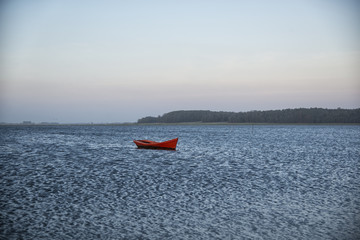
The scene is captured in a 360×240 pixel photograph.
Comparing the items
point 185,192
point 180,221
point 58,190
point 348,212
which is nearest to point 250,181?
point 185,192

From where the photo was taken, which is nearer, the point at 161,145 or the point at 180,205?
the point at 180,205

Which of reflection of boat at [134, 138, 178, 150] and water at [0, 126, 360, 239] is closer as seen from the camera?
water at [0, 126, 360, 239]

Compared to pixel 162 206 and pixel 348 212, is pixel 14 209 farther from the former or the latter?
pixel 348 212

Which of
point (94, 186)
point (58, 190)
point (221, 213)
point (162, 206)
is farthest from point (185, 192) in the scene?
point (58, 190)

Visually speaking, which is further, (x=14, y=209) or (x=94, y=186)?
(x=94, y=186)

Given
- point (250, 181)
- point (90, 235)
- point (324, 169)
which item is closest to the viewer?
point (90, 235)

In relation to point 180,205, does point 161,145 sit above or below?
above

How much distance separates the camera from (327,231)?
977cm

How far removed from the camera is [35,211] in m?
12.2

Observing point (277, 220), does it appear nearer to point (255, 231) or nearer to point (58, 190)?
point (255, 231)

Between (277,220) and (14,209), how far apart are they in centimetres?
1050

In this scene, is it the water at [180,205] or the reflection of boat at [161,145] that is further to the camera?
the reflection of boat at [161,145]

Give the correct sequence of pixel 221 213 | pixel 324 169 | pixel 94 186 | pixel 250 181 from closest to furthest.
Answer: pixel 221 213 < pixel 94 186 < pixel 250 181 < pixel 324 169

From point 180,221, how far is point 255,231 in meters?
2.67
